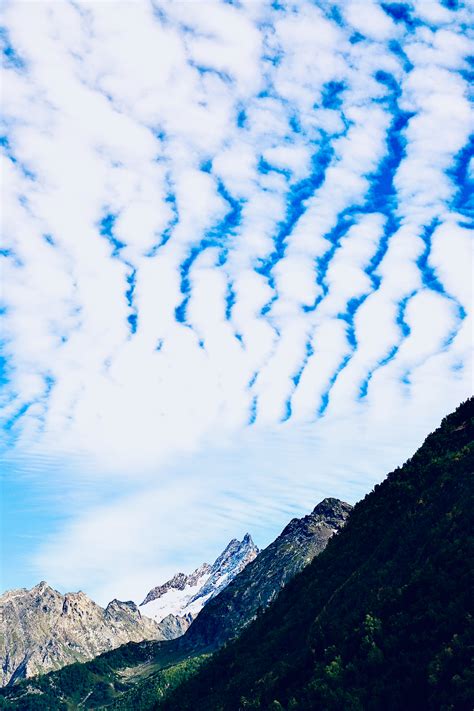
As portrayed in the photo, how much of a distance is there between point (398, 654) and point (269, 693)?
59.0 metres

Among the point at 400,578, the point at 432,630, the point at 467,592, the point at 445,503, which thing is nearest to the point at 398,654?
the point at 432,630

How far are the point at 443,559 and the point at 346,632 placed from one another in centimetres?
3556

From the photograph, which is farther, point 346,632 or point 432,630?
point 346,632

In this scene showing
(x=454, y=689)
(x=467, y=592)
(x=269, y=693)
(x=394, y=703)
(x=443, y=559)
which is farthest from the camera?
(x=269, y=693)

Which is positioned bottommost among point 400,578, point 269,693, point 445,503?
point 269,693

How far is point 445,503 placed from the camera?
19862 cm

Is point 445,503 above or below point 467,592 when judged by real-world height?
above

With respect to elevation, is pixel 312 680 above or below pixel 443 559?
below

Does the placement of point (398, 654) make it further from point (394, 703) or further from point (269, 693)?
point (269, 693)

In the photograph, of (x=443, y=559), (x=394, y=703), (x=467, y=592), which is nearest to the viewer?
(x=394, y=703)

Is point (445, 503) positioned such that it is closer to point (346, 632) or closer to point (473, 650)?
point (346, 632)

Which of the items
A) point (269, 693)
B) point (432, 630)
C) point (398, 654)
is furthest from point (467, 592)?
point (269, 693)

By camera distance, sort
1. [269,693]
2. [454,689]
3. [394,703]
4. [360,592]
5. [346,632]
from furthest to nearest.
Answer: [360,592] < [269,693] < [346,632] < [394,703] < [454,689]

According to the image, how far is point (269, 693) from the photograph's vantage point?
182 m
